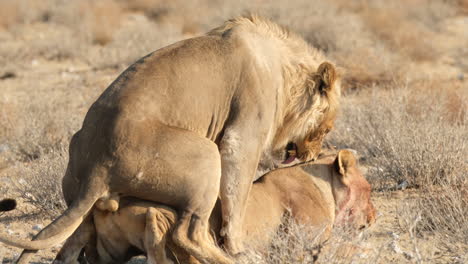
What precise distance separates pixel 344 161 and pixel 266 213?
0.73 meters

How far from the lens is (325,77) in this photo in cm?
611

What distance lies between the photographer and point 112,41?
1738 centimetres

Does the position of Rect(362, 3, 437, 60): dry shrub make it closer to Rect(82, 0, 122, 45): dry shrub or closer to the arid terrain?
the arid terrain

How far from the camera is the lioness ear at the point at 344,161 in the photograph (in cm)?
585

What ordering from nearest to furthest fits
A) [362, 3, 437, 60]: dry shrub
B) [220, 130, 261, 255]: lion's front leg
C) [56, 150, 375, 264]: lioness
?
1. [56, 150, 375, 264]: lioness
2. [220, 130, 261, 255]: lion's front leg
3. [362, 3, 437, 60]: dry shrub

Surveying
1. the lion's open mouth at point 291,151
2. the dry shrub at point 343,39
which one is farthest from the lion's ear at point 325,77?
the dry shrub at point 343,39

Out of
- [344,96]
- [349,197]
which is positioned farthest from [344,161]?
[344,96]

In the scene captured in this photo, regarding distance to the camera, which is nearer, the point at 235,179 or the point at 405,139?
the point at 235,179

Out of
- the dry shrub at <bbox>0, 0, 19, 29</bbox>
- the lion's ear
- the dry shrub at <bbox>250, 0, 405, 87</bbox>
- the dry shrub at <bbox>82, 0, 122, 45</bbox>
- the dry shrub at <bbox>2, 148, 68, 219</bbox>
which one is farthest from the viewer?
the dry shrub at <bbox>0, 0, 19, 29</bbox>

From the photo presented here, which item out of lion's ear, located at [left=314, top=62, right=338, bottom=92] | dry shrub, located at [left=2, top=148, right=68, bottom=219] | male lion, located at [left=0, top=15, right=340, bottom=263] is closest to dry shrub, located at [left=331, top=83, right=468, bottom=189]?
lion's ear, located at [left=314, top=62, right=338, bottom=92]

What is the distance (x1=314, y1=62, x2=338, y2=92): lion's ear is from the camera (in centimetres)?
611

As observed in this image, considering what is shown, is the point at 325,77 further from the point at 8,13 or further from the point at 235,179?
the point at 8,13

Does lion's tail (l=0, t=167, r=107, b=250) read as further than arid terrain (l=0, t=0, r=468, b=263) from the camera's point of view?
No

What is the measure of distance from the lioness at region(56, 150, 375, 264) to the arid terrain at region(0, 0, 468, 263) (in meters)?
0.29
